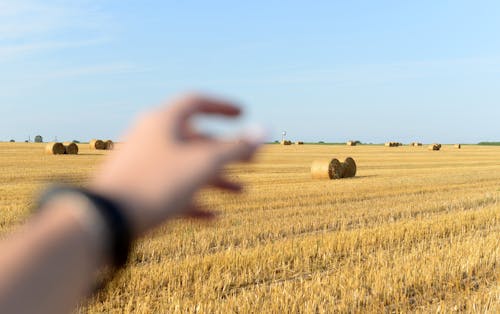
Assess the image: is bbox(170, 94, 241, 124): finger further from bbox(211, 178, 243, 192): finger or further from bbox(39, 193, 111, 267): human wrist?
bbox(39, 193, 111, 267): human wrist

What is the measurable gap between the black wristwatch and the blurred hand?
0.02 metres

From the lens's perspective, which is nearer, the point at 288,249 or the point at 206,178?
the point at 206,178

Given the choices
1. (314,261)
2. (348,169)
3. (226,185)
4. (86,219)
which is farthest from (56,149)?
(86,219)

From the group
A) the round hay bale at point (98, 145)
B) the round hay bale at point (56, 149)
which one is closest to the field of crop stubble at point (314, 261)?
the round hay bale at point (56, 149)

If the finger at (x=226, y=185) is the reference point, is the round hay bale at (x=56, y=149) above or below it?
below

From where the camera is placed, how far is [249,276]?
6578 millimetres

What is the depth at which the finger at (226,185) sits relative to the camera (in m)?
1.12

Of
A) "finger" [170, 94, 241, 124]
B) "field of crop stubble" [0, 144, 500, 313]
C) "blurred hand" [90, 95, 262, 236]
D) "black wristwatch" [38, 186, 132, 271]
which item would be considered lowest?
"field of crop stubble" [0, 144, 500, 313]

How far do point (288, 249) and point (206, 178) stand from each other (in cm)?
686

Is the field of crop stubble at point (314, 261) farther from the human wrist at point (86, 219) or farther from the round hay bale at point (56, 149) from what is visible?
the round hay bale at point (56, 149)

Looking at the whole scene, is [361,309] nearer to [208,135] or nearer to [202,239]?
[202,239]

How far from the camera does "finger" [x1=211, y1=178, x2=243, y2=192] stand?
1.12 meters

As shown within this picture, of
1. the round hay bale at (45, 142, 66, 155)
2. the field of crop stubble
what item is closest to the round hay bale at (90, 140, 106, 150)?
the round hay bale at (45, 142, 66, 155)

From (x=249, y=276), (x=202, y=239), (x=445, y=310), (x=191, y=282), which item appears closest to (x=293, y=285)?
(x=249, y=276)
